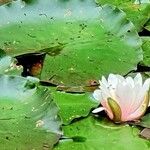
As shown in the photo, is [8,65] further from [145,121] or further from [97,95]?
[145,121]

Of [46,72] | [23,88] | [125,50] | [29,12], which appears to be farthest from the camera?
[29,12]

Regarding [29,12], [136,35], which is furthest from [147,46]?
[29,12]

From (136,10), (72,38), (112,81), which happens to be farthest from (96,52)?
(136,10)

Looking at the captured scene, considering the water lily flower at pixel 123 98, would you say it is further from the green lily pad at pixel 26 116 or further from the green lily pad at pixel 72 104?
the green lily pad at pixel 26 116

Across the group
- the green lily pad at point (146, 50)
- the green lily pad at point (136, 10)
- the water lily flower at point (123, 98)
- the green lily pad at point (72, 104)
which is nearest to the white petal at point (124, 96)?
the water lily flower at point (123, 98)

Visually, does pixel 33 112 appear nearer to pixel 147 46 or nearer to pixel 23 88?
pixel 23 88

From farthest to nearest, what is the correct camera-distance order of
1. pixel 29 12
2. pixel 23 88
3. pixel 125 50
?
pixel 29 12 < pixel 125 50 < pixel 23 88

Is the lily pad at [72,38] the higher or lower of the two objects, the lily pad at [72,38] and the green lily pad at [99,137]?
the higher
